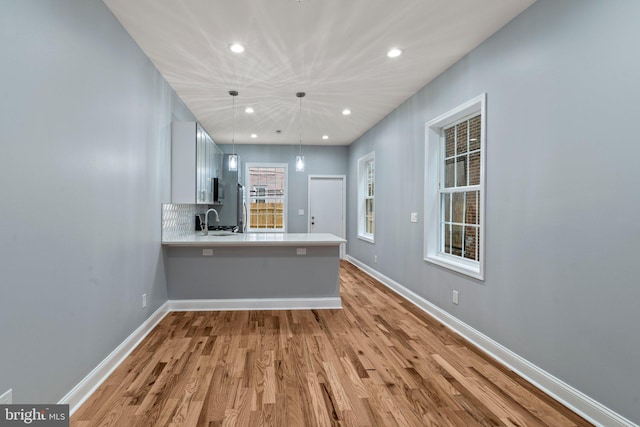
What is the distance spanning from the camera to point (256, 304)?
3.91 meters

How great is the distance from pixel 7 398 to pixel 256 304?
8.27 ft

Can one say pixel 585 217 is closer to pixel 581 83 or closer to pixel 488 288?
pixel 581 83

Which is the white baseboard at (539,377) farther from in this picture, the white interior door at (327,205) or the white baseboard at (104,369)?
the white interior door at (327,205)

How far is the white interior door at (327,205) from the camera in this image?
757 cm

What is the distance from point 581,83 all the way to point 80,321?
3433mm

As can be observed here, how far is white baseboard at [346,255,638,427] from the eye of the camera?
5.97ft

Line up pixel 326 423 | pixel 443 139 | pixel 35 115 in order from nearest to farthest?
1. pixel 35 115
2. pixel 326 423
3. pixel 443 139

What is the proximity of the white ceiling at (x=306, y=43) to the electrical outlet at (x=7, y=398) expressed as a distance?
2468mm

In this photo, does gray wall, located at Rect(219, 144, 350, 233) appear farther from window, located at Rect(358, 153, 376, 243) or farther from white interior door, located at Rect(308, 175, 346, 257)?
window, located at Rect(358, 153, 376, 243)

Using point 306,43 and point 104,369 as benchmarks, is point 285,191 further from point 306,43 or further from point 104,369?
point 104,369

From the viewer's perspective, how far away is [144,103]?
309 cm

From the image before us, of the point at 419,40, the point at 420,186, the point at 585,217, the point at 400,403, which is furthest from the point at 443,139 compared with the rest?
the point at 400,403

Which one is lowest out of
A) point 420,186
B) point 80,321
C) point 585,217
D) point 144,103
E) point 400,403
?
point 400,403

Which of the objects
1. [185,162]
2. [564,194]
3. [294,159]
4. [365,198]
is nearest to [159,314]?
[185,162]
